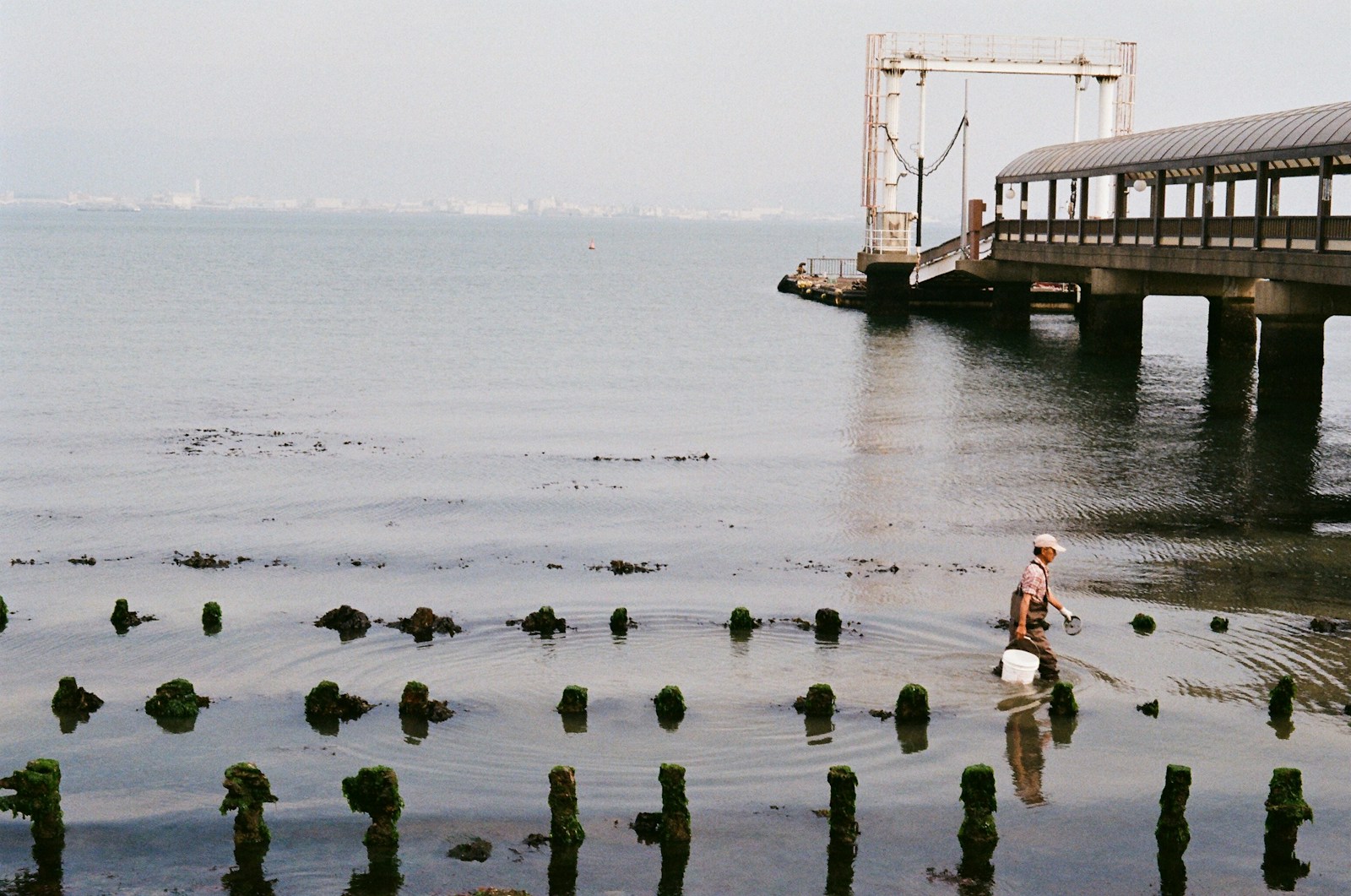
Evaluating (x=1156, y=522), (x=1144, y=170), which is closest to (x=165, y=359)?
(x=1144, y=170)

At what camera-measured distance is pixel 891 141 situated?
82.8m

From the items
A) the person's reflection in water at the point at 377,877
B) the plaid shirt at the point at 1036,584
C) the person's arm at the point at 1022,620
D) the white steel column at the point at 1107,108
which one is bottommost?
the person's reflection in water at the point at 377,877

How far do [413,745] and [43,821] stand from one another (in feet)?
12.6

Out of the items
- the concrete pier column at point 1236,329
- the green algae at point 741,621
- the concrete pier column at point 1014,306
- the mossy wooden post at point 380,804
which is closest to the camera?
the mossy wooden post at point 380,804

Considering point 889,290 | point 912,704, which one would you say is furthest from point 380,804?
point 889,290

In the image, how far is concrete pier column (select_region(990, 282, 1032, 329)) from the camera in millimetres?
74625

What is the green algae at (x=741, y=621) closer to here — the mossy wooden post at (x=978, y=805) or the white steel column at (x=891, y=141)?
the mossy wooden post at (x=978, y=805)

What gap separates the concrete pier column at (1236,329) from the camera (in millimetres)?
55938

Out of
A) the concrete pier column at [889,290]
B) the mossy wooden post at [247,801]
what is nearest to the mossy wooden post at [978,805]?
the mossy wooden post at [247,801]

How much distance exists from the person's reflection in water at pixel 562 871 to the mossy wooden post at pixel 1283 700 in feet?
27.4

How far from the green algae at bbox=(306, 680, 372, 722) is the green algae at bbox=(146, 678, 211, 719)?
135cm

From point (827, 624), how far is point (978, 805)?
666cm

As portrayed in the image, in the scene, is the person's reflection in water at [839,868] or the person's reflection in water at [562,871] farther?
the person's reflection in water at [839,868]

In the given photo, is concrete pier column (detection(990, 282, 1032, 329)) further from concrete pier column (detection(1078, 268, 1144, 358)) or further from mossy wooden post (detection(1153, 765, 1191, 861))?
mossy wooden post (detection(1153, 765, 1191, 861))
